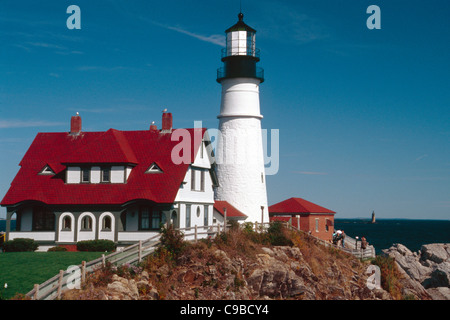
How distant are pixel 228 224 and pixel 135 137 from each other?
9184 mm

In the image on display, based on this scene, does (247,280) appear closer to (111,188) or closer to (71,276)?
(111,188)

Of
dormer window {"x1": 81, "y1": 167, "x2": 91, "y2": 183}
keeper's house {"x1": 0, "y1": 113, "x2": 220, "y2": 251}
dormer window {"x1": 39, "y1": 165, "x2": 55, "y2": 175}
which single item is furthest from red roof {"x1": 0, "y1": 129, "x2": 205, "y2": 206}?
dormer window {"x1": 81, "y1": 167, "x2": 91, "y2": 183}

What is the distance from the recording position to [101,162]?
3547 cm

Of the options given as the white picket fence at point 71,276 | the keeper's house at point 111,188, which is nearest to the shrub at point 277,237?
the keeper's house at point 111,188

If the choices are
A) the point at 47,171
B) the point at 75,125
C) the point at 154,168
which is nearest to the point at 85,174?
the point at 47,171

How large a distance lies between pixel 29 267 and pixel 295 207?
29.4 metres

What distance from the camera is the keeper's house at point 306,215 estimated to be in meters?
49.9

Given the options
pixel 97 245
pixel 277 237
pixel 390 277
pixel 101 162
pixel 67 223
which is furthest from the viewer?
pixel 390 277

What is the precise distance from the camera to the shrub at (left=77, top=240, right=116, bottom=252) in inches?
1304

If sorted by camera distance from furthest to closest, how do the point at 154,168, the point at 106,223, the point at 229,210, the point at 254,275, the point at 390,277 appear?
1. the point at 229,210
2. the point at 390,277
3. the point at 154,168
4. the point at 106,223
5. the point at 254,275

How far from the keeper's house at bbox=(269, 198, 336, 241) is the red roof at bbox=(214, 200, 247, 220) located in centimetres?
775

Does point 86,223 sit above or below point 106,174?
below

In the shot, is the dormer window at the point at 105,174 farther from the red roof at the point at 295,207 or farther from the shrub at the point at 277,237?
the red roof at the point at 295,207

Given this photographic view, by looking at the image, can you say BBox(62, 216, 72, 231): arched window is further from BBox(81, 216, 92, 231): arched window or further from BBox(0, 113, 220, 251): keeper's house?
BBox(81, 216, 92, 231): arched window
